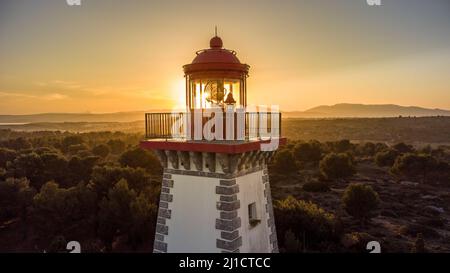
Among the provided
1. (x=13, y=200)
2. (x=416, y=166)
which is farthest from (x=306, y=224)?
(x=416, y=166)

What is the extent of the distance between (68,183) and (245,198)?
807 inches

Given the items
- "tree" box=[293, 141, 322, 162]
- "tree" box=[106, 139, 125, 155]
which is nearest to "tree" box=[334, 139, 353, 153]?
"tree" box=[293, 141, 322, 162]

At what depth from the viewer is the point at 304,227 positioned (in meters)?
16.7

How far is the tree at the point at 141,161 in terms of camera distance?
2727 centimetres

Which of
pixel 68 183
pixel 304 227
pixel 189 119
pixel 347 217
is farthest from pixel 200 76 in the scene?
pixel 68 183

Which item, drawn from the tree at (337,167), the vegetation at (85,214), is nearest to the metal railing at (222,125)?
the vegetation at (85,214)

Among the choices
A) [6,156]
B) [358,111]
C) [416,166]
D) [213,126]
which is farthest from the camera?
[358,111]

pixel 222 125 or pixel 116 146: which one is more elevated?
pixel 222 125

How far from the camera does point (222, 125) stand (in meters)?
7.63

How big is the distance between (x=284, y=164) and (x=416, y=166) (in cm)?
1074

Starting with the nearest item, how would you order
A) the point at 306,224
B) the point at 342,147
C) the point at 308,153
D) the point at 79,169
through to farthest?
1. the point at 306,224
2. the point at 79,169
3. the point at 308,153
4. the point at 342,147

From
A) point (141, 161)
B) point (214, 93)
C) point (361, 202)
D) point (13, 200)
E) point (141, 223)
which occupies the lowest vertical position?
point (141, 223)

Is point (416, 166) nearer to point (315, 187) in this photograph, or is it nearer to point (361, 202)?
point (315, 187)

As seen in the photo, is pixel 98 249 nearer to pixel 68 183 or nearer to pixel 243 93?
pixel 68 183
